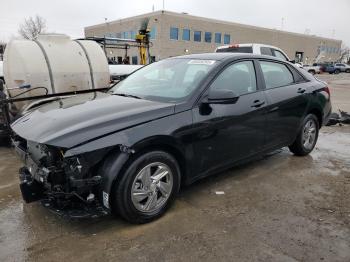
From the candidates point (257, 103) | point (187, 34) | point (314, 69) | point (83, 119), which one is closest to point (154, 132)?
point (83, 119)

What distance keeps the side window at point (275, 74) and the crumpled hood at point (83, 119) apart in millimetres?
1735

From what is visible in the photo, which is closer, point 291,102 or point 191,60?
point 191,60

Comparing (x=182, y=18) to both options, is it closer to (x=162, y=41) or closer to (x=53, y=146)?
(x=162, y=41)

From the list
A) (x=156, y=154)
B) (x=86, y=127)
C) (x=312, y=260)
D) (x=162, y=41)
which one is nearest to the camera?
(x=312, y=260)

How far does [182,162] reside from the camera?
3.54 m

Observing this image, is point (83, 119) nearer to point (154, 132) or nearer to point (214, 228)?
point (154, 132)

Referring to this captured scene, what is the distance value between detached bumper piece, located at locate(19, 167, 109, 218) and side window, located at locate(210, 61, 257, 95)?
Answer: 69.1 inches

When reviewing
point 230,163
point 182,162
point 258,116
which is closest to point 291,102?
point 258,116

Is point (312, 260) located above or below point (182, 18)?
below

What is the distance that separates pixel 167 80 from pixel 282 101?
1.65 m

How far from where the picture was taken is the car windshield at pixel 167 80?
3738 mm

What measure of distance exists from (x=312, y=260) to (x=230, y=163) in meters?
1.52

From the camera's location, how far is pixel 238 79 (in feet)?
13.7

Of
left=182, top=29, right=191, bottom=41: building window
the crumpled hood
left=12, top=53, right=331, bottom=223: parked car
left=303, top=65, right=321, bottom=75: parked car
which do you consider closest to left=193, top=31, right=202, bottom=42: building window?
left=182, top=29, right=191, bottom=41: building window
